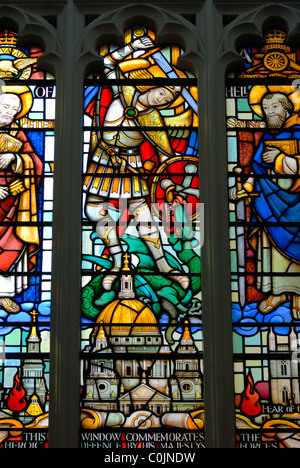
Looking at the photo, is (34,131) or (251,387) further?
(34,131)

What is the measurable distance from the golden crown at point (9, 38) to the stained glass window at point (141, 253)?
0.79 m

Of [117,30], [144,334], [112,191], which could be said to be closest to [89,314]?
[144,334]

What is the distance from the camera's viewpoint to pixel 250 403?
9539 mm

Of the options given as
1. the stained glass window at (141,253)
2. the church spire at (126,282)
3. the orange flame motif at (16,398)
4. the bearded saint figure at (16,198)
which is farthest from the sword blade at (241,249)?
the orange flame motif at (16,398)

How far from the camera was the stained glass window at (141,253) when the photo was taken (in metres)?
9.52

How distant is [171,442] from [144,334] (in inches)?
35.9

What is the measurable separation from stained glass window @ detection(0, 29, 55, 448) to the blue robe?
178 cm

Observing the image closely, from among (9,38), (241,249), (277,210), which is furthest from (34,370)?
(9,38)

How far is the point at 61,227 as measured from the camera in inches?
388

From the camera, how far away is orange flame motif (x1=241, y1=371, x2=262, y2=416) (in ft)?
31.2

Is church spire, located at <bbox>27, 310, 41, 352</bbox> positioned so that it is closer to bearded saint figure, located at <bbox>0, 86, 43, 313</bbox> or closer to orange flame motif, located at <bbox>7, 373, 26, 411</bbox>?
bearded saint figure, located at <bbox>0, 86, 43, 313</bbox>

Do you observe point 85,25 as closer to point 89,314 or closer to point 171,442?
point 89,314

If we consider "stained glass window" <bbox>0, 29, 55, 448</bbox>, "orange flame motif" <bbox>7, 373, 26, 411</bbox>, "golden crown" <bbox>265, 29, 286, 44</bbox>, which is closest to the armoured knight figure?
"stained glass window" <bbox>0, 29, 55, 448</bbox>

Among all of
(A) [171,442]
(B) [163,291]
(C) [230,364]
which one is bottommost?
(A) [171,442]
